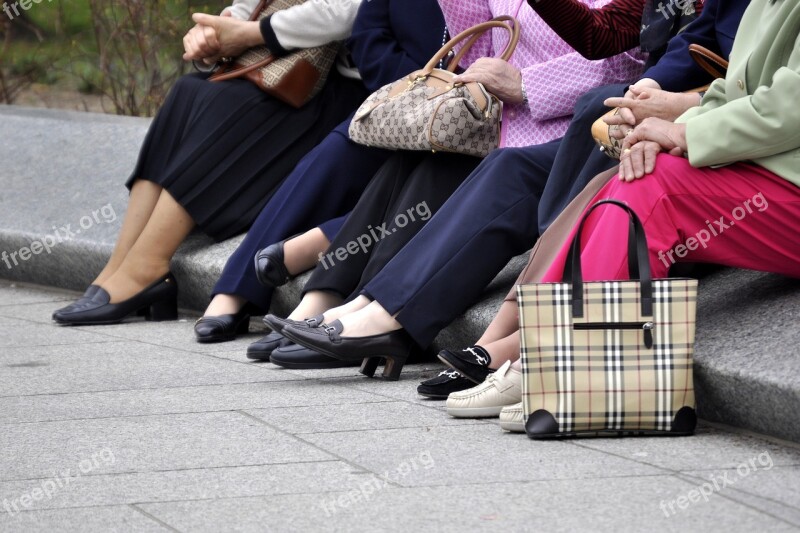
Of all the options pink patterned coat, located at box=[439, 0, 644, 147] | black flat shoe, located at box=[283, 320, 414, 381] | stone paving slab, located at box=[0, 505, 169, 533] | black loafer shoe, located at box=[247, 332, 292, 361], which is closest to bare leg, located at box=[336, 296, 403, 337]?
black flat shoe, located at box=[283, 320, 414, 381]

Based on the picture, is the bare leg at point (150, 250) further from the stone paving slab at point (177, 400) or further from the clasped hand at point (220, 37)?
the stone paving slab at point (177, 400)

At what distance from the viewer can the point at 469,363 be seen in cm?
418

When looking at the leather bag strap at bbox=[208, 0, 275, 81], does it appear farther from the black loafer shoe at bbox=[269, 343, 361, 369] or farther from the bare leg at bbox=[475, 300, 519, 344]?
the bare leg at bbox=[475, 300, 519, 344]

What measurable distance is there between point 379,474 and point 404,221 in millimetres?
1634

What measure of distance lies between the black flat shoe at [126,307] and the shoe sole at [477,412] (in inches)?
95.8

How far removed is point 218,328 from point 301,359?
801mm

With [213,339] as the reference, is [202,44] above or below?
above

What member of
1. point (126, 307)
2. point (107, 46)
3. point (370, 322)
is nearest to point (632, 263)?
point (370, 322)

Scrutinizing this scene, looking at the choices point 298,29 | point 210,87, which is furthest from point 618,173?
point 210,87

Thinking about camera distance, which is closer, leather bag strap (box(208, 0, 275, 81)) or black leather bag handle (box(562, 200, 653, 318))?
black leather bag handle (box(562, 200, 653, 318))

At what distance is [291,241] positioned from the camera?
547 cm

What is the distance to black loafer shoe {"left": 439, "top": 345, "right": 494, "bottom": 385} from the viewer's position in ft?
13.7

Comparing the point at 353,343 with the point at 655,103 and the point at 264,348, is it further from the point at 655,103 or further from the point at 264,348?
the point at 655,103

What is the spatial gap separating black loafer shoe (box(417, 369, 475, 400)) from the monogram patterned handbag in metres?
0.88
